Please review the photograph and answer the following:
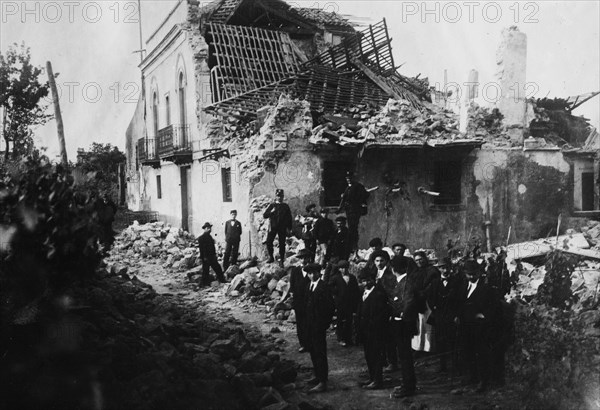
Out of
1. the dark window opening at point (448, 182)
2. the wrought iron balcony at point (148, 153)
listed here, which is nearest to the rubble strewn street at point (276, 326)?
the dark window opening at point (448, 182)

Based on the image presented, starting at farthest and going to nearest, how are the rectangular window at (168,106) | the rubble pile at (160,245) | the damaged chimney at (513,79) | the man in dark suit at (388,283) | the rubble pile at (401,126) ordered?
the rectangular window at (168,106), the damaged chimney at (513,79), the rubble pile at (160,245), the rubble pile at (401,126), the man in dark suit at (388,283)

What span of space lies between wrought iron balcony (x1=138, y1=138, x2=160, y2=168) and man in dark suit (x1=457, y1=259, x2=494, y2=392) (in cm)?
1924

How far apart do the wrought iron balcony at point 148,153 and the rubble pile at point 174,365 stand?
1555 centimetres

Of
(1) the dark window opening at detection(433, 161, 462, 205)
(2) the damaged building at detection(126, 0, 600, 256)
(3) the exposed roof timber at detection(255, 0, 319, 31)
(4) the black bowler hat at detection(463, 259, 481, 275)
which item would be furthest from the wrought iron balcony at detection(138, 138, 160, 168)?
(4) the black bowler hat at detection(463, 259, 481, 275)

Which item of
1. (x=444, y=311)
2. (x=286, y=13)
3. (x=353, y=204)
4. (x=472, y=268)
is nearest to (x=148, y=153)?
(x=286, y=13)

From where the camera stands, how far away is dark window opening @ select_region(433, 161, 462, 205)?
1576 centimetres

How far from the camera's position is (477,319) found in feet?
20.7

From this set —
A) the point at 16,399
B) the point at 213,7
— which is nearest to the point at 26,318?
the point at 16,399

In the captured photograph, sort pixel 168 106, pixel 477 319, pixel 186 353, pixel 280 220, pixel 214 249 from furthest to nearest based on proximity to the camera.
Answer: pixel 168 106 → pixel 214 249 → pixel 280 220 → pixel 186 353 → pixel 477 319

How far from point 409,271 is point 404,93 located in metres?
13.3

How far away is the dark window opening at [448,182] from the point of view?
1576cm

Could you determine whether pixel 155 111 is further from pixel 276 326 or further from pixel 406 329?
pixel 406 329

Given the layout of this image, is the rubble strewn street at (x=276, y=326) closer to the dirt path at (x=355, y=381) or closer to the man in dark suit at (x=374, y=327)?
the dirt path at (x=355, y=381)

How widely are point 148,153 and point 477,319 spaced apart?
69.2 feet
